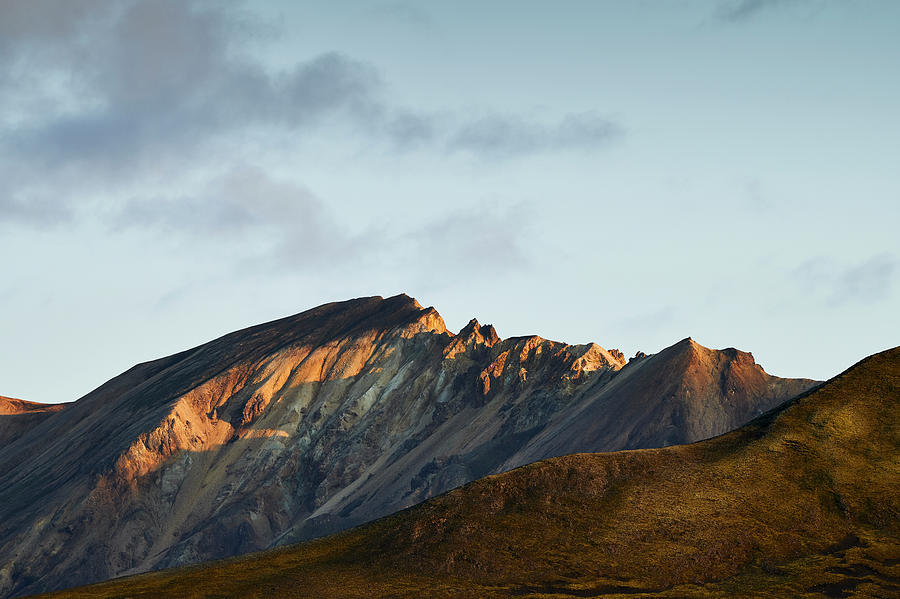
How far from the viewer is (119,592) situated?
99250mm

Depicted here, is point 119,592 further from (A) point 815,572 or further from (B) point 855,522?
(B) point 855,522

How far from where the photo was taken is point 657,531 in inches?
Answer: 3799

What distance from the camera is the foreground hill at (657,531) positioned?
290 ft

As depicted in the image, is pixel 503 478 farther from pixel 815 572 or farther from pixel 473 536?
pixel 815 572

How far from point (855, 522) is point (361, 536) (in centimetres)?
5180

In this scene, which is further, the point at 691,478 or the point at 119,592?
the point at 691,478

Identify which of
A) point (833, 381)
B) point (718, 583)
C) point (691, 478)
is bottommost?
point (718, 583)

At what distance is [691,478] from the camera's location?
106 meters

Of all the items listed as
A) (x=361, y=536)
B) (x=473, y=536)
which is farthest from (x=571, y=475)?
(x=361, y=536)

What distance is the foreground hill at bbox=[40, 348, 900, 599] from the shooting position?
88.4m

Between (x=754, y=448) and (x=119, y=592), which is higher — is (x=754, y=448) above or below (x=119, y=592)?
above

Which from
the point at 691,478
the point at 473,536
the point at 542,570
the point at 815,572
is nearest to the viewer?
the point at 815,572

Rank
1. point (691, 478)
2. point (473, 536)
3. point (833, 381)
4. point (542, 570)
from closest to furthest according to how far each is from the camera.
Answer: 1. point (542, 570)
2. point (473, 536)
3. point (691, 478)
4. point (833, 381)

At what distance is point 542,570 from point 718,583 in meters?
16.4
